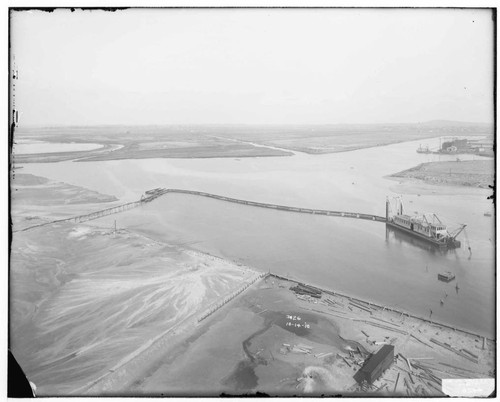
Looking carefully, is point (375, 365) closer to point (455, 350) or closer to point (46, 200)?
point (455, 350)

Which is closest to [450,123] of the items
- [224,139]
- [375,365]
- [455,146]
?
[455,146]

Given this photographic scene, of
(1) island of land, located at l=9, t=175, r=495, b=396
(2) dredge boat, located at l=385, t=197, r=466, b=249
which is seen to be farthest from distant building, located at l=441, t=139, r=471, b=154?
(1) island of land, located at l=9, t=175, r=495, b=396

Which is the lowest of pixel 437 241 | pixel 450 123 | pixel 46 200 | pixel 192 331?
pixel 192 331

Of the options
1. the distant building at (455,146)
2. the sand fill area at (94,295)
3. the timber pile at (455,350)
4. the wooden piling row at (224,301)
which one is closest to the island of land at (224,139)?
the distant building at (455,146)

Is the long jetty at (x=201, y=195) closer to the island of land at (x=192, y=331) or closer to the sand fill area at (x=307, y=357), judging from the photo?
the island of land at (x=192, y=331)

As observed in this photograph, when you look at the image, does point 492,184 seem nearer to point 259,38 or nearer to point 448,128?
point 448,128

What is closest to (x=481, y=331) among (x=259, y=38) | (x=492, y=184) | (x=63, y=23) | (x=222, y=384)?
(x=492, y=184)
